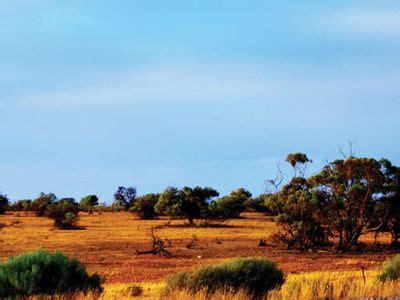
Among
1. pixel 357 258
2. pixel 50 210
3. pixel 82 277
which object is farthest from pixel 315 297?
pixel 50 210

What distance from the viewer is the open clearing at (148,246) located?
3122cm

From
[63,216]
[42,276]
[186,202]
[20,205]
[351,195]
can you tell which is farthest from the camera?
[20,205]

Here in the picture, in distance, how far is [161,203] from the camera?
233 feet

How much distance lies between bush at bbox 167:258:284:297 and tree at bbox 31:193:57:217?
68.0m

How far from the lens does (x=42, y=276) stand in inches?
604

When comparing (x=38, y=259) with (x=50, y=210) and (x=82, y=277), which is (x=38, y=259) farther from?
(x=50, y=210)

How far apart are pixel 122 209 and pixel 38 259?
9356cm

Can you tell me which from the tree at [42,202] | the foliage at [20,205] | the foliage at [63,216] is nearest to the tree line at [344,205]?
the foliage at [63,216]

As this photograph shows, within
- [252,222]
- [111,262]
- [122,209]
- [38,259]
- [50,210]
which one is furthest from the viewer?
[122,209]

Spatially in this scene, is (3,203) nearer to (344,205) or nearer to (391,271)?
(344,205)

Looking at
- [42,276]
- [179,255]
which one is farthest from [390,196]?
[42,276]

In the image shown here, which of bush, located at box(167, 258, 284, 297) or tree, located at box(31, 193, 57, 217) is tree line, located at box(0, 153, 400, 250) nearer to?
bush, located at box(167, 258, 284, 297)

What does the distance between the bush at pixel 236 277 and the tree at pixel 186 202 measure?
49.9 meters

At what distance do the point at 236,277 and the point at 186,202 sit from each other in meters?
51.1
